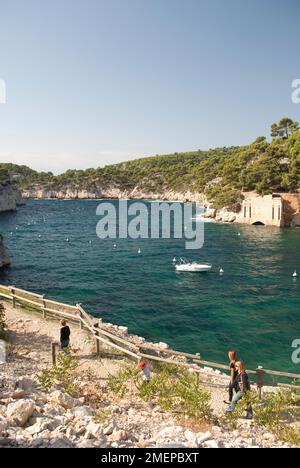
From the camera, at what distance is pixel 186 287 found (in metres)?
28.2

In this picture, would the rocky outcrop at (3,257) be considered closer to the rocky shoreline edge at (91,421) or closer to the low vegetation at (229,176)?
the rocky shoreline edge at (91,421)

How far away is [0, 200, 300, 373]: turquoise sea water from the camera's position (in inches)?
734

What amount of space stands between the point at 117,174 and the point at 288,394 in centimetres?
17430

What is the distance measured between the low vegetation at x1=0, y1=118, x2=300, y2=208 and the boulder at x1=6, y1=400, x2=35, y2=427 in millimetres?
65498

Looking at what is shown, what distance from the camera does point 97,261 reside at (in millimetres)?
38031

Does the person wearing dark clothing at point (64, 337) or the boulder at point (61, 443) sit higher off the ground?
the boulder at point (61, 443)

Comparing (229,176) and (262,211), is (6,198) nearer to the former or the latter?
(229,176)

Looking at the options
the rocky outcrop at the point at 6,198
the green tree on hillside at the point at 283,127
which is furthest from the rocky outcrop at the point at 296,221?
the rocky outcrop at the point at 6,198

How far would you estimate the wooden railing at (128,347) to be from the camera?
392 inches

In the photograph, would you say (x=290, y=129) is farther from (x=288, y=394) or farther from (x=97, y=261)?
(x=288, y=394)

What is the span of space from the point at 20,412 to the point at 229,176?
3190 inches

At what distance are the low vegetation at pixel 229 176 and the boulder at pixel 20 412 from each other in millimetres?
65498

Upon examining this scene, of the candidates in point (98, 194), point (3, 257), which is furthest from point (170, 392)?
point (98, 194)
